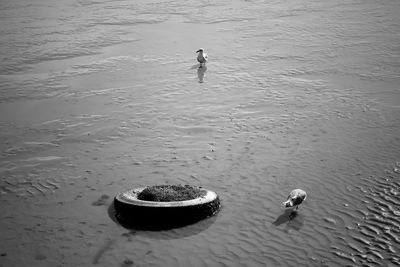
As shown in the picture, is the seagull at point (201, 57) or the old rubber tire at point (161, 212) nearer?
the old rubber tire at point (161, 212)

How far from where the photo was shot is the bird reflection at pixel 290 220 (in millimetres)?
6852

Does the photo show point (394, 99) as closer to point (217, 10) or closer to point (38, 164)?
point (38, 164)

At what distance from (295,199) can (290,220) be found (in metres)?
0.32

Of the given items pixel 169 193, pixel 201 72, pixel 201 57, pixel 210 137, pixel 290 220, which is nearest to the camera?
pixel 290 220

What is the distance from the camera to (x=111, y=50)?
1566 centimetres

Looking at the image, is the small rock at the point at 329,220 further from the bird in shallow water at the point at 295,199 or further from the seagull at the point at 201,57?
the seagull at the point at 201,57

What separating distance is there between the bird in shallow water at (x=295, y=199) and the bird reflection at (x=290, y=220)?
0.15m

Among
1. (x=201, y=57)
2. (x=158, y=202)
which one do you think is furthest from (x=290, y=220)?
(x=201, y=57)

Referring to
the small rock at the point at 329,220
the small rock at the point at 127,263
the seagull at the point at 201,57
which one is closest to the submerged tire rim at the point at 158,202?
the small rock at the point at 127,263

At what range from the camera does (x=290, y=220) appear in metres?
6.99

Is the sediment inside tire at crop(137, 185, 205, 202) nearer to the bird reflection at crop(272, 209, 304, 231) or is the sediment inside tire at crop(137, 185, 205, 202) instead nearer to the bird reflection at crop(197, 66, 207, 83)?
the bird reflection at crop(272, 209, 304, 231)

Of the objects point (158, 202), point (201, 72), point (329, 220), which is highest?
point (201, 72)

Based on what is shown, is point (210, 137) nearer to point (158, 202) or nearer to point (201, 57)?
point (158, 202)

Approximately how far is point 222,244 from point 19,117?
6744 millimetres
